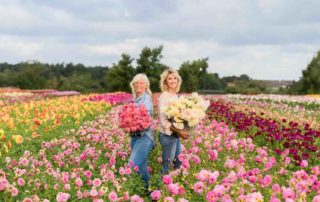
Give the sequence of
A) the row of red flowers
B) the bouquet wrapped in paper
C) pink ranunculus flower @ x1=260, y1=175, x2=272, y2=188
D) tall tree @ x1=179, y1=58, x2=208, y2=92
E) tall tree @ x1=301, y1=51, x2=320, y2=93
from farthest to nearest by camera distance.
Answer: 1. tall tree @ x1=301, y1=51, x2=320, y2=93
2. tall tree @ x1=179, y1=58, x2=208, y2=92
3. the row of red flowers
4. the bouquet wrapped in paper
5. pink ranunculus flower @ x1=260, y1=175, x2=272, y2=188

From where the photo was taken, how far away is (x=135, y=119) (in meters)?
5.92

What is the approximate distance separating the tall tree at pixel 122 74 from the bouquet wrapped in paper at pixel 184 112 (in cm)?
3356

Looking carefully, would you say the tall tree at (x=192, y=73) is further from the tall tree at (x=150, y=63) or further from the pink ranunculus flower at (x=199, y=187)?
the pink ranunculus flower at (x=199, y=187)

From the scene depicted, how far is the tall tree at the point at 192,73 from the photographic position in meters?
38.0

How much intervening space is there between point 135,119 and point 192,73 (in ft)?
108

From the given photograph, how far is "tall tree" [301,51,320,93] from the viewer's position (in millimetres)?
42719

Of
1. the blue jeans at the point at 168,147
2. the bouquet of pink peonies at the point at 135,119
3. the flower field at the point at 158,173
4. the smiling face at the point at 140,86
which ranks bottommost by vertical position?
the flower field at the point at 158,173

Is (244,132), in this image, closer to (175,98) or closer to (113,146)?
(113,146)

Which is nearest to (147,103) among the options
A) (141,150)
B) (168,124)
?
(168,124)

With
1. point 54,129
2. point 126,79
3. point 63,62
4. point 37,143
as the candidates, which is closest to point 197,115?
point 37,143

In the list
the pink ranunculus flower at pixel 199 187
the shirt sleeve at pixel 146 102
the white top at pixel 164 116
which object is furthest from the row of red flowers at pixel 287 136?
the pink ranunculus flower at pixel 199 187

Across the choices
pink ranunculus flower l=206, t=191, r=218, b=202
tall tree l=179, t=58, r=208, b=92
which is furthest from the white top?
tall tree l=179, t=58, r=208, b=92

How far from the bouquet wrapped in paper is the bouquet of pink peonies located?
0.25 m

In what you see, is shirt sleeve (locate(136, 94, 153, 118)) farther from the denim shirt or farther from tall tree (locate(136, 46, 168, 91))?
tall tree (locate(136, 46, 168, 91))
